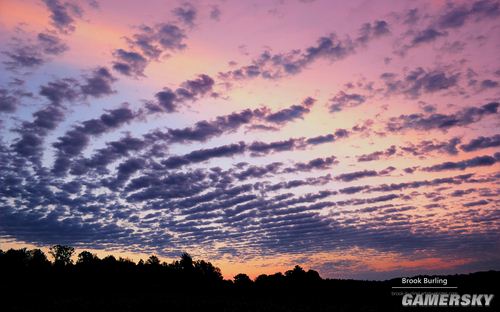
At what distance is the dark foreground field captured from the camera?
56325mm

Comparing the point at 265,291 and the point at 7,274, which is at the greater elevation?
the point at 7,274

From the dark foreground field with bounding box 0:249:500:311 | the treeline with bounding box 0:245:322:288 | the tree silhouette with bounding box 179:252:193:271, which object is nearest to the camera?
the dark foreground field with bounding box 0:249:500:311

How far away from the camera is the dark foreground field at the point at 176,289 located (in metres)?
56.3

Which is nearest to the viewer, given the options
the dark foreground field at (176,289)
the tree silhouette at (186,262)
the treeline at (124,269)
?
the dark foreground field at (176,289)

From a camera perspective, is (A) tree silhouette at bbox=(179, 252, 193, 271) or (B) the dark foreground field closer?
(B) the dark foreground field

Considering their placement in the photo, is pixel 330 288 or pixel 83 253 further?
pixel 83 253

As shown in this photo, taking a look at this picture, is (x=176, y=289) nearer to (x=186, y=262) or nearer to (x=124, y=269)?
(x=124, y=269)

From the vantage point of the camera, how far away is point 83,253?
172 m

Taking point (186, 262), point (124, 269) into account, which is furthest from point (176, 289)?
point (186, 262)

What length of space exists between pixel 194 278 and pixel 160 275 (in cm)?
1491

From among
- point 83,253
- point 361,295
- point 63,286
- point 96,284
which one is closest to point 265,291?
point 361,295

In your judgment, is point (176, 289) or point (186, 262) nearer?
point (176, 289)

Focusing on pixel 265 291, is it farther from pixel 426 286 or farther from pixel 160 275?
pixel 426 286

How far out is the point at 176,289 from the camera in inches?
4756
